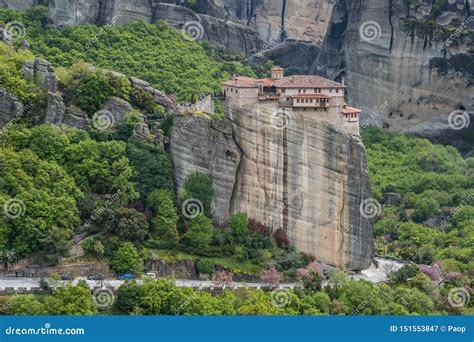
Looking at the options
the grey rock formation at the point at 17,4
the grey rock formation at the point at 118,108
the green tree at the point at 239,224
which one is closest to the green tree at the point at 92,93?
the grey rock formation at the point at 118,108

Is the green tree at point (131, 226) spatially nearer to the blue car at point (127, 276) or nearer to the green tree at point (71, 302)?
the blue car at point (127, 276)

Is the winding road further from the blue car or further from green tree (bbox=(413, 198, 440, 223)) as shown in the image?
green tree (bbox=(413, 198, 440, 223))

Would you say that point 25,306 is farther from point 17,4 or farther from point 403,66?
point 403,66

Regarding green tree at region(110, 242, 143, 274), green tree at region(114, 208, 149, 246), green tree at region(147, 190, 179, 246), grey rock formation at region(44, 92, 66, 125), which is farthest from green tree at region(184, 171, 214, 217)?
grey rock formation at region(44, 92, 66, 125)

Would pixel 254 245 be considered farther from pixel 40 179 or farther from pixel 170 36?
pixel 170 36

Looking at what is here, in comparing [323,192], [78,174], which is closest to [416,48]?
[323,192]

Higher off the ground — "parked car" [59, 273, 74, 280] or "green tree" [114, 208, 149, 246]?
"green tree" [114, 208, 149, 246]
